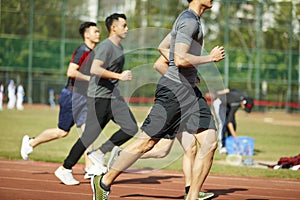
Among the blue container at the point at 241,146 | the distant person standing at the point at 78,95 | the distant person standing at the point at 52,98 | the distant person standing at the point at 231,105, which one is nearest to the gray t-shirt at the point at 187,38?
the distant person standing at the point at 78,95

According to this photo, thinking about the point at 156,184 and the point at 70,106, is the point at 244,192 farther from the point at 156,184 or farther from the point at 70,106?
the point at 70,106

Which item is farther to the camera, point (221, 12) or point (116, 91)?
point (221, 12)

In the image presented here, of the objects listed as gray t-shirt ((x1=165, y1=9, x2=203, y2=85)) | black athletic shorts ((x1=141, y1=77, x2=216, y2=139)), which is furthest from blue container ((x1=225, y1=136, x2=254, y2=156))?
gray t-shirt ((x1=165, y1=9, x2=203, y2=85))

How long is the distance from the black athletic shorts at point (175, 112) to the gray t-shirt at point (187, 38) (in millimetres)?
86

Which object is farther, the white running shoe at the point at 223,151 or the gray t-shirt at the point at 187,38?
the white running shoe at the point at 223,151

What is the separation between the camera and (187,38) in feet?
22.5

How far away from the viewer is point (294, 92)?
47906 millimetres

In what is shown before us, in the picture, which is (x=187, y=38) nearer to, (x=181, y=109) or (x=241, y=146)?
(x=181, y=109)

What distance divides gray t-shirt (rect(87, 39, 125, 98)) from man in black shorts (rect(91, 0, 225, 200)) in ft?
7.07

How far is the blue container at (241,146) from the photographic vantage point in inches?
629

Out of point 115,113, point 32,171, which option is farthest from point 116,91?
point 32,171

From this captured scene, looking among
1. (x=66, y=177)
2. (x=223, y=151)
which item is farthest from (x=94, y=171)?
(x=223, y=151)

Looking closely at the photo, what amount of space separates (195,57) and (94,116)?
313cm

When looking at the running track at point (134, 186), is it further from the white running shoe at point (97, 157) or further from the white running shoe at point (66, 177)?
the white running shoe at point (97, 157)
